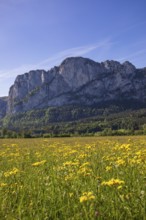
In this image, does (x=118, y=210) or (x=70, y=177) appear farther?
(x=70, y=177)

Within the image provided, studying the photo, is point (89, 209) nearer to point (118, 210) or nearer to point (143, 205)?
point (118, 210)

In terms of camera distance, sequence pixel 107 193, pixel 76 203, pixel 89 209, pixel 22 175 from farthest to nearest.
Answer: pixel 22 175, pixel 107 193, pixel 76 203, pixel 89 209

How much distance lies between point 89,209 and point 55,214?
480 mm

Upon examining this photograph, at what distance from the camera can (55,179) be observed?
6059 millimetres

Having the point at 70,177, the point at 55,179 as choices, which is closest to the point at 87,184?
the point at 70,177

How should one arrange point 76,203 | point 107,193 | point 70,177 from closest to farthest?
point 76,203 → point 107,193 → point 70,177

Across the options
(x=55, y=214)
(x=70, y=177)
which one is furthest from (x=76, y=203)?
(x=70, y=177)

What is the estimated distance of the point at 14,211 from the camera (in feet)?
15.2

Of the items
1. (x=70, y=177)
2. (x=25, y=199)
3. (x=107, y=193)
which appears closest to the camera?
(x=107, y=193)

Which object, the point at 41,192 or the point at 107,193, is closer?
the point at 107,193

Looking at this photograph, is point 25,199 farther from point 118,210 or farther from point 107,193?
point 118,210

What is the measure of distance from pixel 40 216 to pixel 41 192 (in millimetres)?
1172

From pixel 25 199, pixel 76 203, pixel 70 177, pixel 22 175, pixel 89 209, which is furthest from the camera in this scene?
pixel 22 175

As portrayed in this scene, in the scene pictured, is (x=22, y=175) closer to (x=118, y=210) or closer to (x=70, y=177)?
(x=70, y=177)
